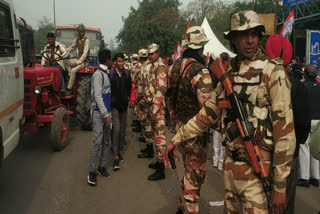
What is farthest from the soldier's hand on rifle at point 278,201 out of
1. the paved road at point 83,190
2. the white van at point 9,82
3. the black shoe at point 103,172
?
the black shoe at point 103,172

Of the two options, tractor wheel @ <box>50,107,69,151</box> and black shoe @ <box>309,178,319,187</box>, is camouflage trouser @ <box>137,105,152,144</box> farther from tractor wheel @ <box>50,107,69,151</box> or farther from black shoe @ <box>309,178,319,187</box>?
black shoe @ <box>309,178,319,187</box>

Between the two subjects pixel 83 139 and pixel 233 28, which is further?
pixel 83 139

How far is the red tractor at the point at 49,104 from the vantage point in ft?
17.9

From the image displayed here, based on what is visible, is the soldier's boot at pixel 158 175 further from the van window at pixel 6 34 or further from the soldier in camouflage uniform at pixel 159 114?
the van window at pixel 6 34

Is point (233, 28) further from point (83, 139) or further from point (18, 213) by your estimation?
point (83, 139)

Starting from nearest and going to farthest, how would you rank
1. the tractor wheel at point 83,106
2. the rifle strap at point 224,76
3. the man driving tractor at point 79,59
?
the rifle strap at point 224,76, the tractor wheel at point 83,106, the man driving tractor at point 79,59

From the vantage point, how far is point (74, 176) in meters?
4.71

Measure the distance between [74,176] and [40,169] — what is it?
717 mm

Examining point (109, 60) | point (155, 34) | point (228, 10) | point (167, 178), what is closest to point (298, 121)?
point (167, 178)

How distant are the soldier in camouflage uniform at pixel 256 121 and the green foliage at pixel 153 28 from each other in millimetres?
18628

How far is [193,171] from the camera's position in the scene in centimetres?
310

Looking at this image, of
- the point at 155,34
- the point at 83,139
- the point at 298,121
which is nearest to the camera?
the point at 298,121

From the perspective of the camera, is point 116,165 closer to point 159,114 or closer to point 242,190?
point 159,114

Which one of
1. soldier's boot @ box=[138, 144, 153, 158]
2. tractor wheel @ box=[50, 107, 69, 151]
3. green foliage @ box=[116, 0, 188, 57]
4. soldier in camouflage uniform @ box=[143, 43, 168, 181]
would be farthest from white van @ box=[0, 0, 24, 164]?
green foliage @ box=[116, 0, 188, 57]
